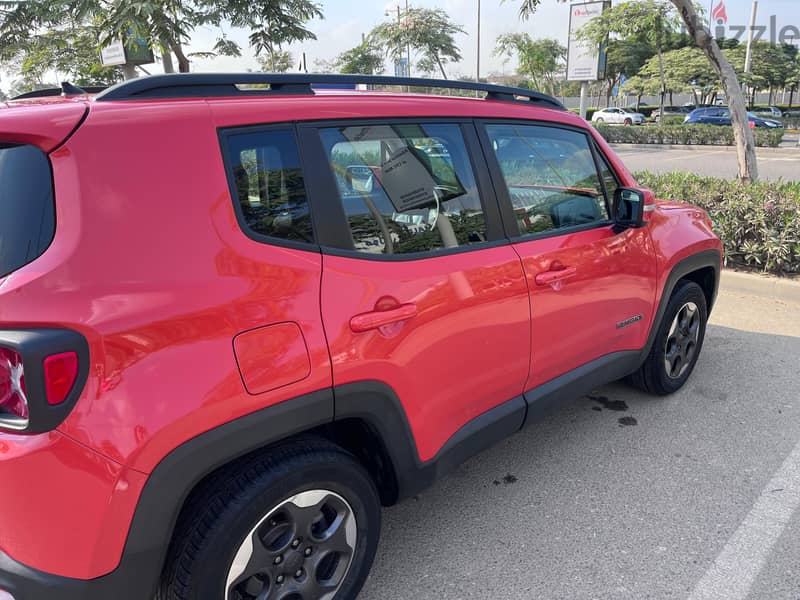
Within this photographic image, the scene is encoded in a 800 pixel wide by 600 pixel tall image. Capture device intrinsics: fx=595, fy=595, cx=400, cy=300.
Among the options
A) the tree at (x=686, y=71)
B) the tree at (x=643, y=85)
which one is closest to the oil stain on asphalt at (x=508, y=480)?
the tree at (x=686, y=71)

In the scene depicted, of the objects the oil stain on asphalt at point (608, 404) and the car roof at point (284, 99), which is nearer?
the car roof at point (284, 99)

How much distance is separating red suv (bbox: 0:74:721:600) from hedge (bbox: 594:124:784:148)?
2561 cm

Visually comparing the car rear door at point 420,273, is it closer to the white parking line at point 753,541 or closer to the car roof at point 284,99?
the car roof at point 284,99

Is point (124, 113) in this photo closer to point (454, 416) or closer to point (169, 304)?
point (169, 304)

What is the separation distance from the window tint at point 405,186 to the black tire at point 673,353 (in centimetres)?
171

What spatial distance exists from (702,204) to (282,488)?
5876mm

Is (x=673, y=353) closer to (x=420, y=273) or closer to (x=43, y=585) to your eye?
(x=420, y=273)

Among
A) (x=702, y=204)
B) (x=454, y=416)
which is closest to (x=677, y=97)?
(x=702, y=204)

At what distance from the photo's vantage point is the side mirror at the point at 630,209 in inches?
116

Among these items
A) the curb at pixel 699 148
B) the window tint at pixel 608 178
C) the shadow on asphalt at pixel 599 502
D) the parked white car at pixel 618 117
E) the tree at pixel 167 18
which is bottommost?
the shadow on asphalt at pixel 599 502

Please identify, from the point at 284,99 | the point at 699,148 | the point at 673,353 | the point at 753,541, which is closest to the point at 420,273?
the point at 284,99

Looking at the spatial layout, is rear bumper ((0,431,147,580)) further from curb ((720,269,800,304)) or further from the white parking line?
curb ((720,269,800,304))

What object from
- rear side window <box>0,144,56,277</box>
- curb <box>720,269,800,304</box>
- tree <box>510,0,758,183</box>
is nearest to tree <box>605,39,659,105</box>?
tree <box>510,0,758,183</box>

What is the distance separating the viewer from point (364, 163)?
2.06 metres
